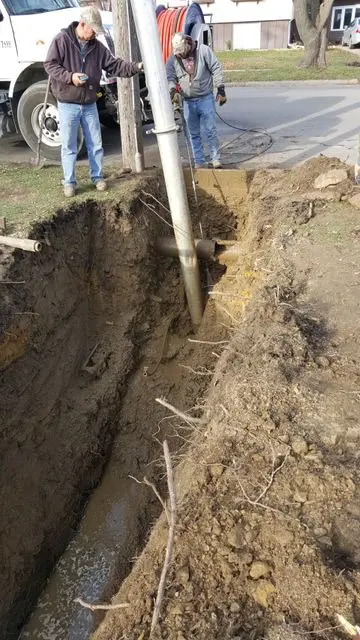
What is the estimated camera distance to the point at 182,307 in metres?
7.02

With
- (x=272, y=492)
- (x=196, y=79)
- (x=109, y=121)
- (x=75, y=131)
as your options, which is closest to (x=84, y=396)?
(x=75, y=131)

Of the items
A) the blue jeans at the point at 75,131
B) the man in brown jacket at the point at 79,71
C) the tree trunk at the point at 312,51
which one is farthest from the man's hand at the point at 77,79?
the tree trunk at the point at 312,51

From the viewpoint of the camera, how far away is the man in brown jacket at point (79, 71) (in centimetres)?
544

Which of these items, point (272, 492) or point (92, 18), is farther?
point (92, 18)

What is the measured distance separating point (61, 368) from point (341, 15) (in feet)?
116

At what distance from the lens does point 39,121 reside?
770 centimetres

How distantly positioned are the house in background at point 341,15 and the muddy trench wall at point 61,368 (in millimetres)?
31225

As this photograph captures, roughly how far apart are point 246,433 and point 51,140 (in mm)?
6481

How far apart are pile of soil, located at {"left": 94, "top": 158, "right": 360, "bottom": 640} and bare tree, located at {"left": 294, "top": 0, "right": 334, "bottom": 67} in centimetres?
1657

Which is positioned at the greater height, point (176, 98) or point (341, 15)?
point (341, 15)

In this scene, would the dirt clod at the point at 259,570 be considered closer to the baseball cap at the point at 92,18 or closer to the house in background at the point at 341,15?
the baseball cap at the point at 92,18

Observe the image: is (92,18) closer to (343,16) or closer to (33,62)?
(33,62)

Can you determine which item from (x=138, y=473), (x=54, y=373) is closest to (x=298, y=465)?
(x=138, y=473)

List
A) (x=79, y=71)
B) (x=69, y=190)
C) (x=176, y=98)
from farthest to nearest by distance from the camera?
(x=176, y=98)
(x=69, y=190)
(x=79, y=71)
